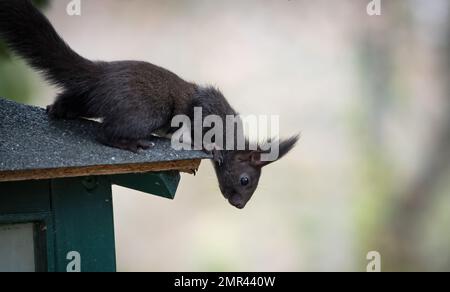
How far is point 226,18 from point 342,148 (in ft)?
4.78

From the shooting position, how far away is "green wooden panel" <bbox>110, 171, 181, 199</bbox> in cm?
407

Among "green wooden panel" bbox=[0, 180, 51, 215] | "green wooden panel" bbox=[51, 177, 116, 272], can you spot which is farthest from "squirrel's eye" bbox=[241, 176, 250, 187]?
"green wooden panel" bbox=[0, 180, 51, 215]

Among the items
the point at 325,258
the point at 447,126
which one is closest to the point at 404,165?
the point at 447,126

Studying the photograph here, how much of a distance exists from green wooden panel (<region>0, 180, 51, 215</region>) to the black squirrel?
317 millimetres

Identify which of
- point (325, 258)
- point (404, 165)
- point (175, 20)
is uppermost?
point (175, 20)

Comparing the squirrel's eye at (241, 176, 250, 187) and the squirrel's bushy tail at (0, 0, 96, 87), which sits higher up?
the squirrel's bushy tail at (0, 0, 96, 87)

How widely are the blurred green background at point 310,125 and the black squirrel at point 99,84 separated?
3.37m

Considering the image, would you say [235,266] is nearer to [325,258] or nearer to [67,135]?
[325,258]

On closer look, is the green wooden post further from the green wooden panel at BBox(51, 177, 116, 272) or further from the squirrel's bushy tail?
the squirrel's bushy tail

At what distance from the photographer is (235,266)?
826 cm

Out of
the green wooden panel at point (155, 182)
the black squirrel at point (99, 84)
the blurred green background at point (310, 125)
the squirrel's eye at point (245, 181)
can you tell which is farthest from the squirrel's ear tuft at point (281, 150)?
the blurred green background at point (310, 125)

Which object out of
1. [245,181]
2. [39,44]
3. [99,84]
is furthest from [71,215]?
[245,181]

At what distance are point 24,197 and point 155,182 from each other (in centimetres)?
52

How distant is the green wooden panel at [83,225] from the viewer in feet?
13.2
